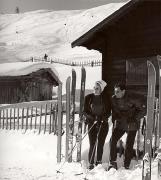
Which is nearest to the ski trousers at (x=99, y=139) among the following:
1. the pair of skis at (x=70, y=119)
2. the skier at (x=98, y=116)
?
the skier at (x=98, y=116)

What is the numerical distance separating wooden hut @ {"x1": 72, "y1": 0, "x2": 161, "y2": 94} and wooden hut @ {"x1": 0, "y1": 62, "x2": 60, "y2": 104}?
12.7m

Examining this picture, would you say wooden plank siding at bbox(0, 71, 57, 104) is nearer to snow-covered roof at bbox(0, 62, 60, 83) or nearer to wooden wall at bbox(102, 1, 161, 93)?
snow-covered roof at bbox(0, 62, 60, 83)

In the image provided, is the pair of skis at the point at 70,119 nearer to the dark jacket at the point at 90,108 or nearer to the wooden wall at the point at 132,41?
the dark jacket at the point at 90,108

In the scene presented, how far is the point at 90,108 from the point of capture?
7844 mm

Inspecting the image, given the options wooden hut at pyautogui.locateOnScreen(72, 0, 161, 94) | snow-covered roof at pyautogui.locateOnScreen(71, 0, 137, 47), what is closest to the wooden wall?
wooden hut at pyautogui.locateOnScreen(72, 0, 161, 94)

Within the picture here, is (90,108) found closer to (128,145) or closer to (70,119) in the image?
(128,145)

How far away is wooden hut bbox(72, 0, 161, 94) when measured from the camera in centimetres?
1062

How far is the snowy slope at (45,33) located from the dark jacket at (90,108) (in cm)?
4572

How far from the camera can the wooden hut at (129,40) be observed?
10.6 meters

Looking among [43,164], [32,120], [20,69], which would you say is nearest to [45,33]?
[20,69]

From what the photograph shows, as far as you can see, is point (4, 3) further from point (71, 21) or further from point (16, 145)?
point (71, 21)

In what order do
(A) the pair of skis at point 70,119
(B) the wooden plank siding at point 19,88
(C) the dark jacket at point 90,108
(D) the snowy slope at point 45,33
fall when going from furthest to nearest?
(D) the snowy slope at point 45,33 < (B) the wooden plank siding at point 19,88 < (A) the pair of skis at point 70,119 < (C) the dark jacket at point 90,108

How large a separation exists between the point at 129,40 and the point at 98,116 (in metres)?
4.05

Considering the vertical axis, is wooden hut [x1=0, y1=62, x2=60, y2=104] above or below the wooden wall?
below
